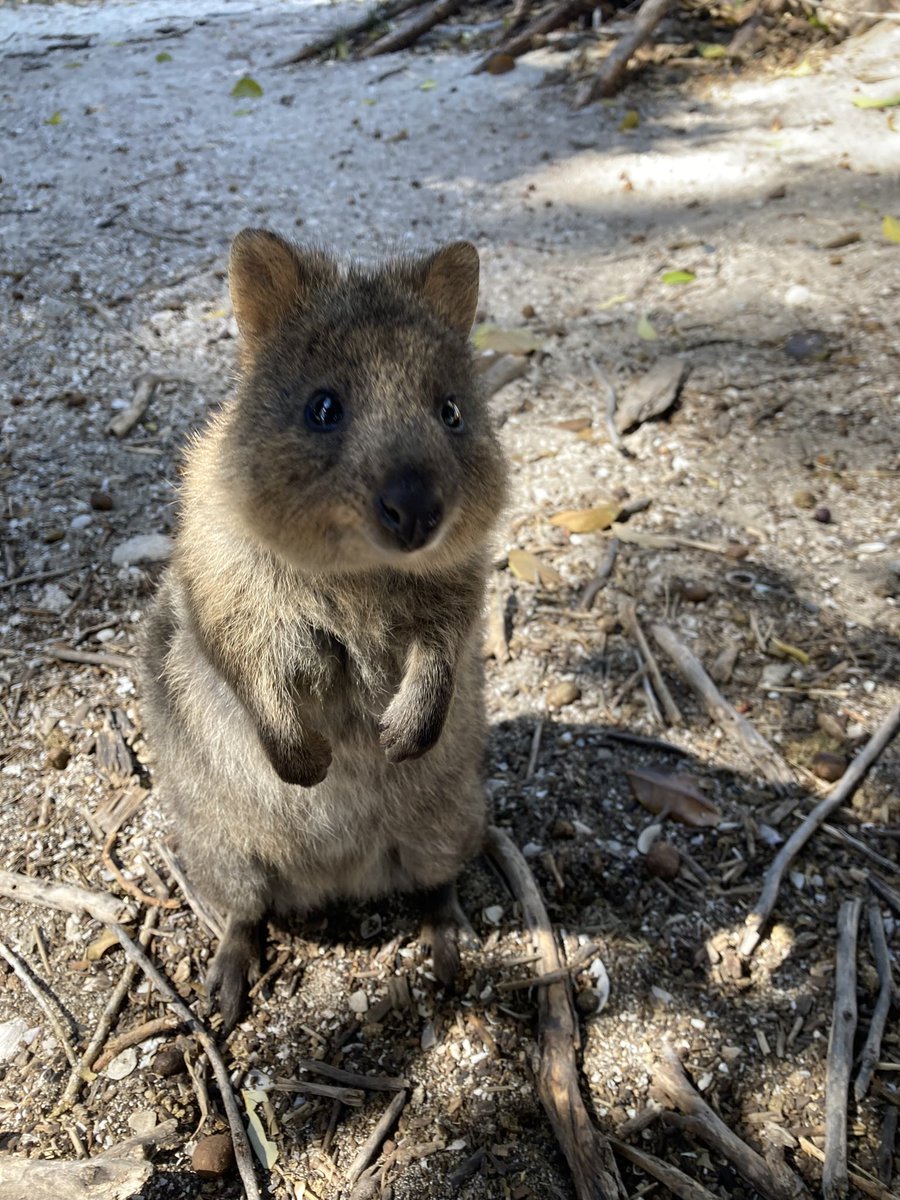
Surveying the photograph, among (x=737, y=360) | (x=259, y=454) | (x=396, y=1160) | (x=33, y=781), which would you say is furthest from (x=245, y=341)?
(x=737, y=360)

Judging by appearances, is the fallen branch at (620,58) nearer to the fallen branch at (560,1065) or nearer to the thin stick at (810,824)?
the thin stick at (810,824)

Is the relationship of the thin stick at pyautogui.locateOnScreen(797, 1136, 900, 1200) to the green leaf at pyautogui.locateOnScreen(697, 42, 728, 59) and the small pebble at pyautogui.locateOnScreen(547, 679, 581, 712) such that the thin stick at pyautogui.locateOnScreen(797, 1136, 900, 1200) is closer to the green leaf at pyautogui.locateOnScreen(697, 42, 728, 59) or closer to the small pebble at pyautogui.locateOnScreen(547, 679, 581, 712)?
the small pebble at pyautogui.locateOnScreen(547, 679, 581, 712)

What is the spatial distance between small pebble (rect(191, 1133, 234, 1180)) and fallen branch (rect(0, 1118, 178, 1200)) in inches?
7.7

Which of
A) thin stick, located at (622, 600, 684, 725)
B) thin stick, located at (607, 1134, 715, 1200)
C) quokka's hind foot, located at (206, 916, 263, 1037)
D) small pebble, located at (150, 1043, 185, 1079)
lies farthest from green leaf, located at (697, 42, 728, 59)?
small pebble, located at (150, 1043, 185, 1079)

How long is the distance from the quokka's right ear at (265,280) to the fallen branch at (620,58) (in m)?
7.12

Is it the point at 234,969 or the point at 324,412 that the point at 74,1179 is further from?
the point at 324,412

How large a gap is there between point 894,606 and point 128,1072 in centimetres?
332

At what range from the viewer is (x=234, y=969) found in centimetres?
291

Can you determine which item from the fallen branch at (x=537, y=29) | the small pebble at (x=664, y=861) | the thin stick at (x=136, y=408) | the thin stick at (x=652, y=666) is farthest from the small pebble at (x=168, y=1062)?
the fallen branch at (x=537, y=29)

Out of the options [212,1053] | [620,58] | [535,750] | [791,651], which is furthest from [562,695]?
[620,58]

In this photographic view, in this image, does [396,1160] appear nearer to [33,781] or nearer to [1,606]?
[33,781]

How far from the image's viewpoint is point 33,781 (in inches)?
134

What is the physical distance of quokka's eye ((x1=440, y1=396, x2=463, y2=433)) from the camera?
2.31 meters

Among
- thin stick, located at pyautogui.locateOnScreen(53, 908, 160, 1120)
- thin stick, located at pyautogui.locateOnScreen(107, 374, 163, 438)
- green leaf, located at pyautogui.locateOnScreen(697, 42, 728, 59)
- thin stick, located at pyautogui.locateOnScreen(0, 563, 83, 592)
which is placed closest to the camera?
thin stick, located at pyautogui.locateOnScreen(53, 908, 160, 1120)
